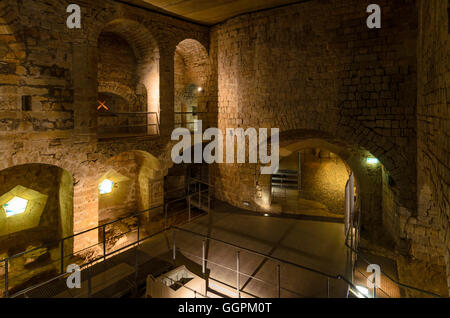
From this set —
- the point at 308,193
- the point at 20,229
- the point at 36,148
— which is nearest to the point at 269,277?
the point at 36,148

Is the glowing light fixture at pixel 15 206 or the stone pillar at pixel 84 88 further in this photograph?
the glowing light fixture at pixel 15 206

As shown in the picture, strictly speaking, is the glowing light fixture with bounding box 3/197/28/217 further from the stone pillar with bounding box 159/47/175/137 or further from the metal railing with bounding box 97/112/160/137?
the stone pillar with bounding box 159/47/175/137

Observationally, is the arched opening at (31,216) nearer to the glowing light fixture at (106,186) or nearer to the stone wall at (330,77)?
the glowing light fixture at (106,186)

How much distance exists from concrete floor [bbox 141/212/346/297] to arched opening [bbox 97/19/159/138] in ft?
11.7

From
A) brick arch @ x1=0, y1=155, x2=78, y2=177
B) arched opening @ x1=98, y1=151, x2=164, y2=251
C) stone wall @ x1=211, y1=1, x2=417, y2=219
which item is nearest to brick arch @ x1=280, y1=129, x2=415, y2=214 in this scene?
stone wall @ x1=211, y1=1, x2=417, y2=219

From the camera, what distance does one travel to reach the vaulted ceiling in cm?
735

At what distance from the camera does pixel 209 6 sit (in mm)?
7652

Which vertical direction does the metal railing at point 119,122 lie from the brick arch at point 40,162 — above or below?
above

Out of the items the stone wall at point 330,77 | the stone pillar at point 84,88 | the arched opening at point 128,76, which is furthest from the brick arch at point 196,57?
the stone pillar at point 84,88

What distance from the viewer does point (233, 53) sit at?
8.66 metres

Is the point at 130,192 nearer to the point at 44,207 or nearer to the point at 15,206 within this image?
the point at 44,207

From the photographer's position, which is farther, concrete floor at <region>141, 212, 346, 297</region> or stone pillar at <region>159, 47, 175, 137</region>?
stone pillar at <region>159, 47, 175, 137</region>

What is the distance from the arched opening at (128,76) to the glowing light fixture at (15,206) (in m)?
2.96

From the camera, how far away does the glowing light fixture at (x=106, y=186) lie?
9.53 m
